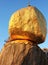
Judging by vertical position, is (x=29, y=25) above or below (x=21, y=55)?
above

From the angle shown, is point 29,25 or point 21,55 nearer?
point 21,55

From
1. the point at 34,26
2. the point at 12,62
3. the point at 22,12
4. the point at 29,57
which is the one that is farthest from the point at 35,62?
the point at 22,12

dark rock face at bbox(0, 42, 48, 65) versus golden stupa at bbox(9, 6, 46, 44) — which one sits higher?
golden stupa at bbox(9, 6, 46, 44)

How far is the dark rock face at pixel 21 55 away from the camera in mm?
6082

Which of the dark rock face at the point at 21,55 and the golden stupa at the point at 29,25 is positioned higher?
the golden stupa at the point at 29,25

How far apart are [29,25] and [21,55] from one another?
87 centimetres

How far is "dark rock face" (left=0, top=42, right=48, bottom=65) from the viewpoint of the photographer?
6.08 meters

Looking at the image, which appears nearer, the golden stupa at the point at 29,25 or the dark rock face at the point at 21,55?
the dark rock face at the point at 21,55

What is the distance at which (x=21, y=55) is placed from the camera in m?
6.11

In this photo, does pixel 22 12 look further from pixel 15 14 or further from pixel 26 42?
pixel 26 42

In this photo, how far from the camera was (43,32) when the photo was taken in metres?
6.57

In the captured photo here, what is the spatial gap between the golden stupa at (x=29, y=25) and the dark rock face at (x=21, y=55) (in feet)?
1.11

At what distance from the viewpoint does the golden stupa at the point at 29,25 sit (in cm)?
644

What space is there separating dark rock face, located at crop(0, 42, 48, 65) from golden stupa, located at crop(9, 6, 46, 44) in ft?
1.11
